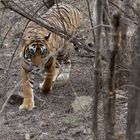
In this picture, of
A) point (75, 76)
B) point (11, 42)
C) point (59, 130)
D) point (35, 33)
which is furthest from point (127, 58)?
point (11, 42)

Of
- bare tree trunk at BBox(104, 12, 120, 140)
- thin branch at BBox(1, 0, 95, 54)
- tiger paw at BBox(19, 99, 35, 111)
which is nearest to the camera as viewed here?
bare tree trunk at BBox(104, 12, 120, 140)

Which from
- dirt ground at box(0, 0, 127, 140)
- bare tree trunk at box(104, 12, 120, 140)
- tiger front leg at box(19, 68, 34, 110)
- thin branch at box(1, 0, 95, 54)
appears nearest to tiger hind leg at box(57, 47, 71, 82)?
dirt ground at box(0, 0, 127, 140)

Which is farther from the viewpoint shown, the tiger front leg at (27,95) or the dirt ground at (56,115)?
the tiger front leg at (27,95)

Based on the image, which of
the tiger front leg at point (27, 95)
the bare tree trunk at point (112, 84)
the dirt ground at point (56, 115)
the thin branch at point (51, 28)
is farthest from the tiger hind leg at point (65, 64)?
the bare tree trunk at point (112, 84)

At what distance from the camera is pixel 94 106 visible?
75.7 inches

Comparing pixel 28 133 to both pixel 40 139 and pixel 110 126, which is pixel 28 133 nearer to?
pixel 40 139

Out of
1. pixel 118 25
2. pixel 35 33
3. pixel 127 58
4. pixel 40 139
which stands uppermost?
pixel 35 33

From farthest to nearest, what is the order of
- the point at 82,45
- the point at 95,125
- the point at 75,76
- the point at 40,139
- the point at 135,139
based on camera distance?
the point at 75,76 → the point at 40,139 → the point at 82,45 → the point at 95,125 → the point at 135,139

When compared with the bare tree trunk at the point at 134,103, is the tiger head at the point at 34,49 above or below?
above

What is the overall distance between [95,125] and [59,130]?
3.13 meters

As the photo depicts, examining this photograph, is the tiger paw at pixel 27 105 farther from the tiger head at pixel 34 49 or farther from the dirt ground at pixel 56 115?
the tiger head at pixel 34 49

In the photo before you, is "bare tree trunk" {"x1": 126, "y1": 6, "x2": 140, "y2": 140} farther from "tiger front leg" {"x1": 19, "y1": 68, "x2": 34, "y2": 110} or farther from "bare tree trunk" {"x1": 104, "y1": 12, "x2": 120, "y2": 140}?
"tiger front leg" {"x1": 19, "y1": 68, "x2": 34, "y2": 110}

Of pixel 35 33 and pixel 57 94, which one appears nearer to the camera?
pixel 35 33

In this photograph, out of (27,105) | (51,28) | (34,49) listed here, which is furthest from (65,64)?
(51,28)
